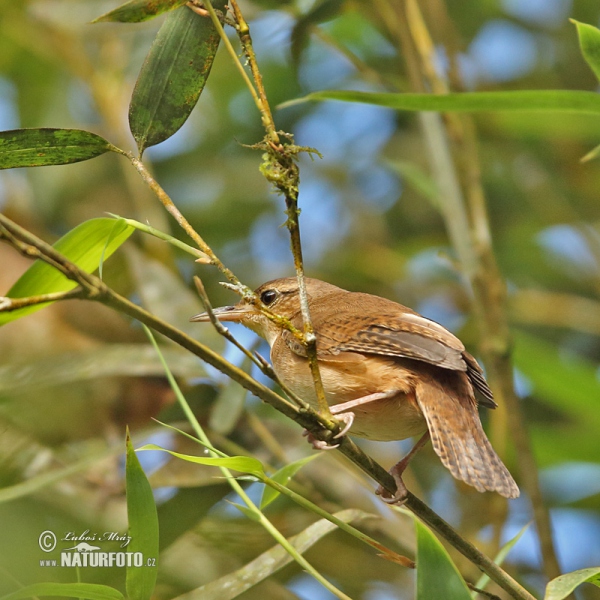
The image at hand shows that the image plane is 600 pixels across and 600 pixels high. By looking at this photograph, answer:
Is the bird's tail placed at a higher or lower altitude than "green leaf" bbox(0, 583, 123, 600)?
higher

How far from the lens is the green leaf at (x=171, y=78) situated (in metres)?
2.15

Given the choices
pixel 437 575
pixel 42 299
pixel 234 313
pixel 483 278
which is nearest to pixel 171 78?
pixel 42 299

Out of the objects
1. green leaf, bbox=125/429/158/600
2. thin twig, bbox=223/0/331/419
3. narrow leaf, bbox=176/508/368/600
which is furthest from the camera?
narrow leaf, bbox=176/508/368/600

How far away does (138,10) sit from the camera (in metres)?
1.99

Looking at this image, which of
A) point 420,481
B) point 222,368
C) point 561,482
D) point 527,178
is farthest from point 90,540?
point 527,178

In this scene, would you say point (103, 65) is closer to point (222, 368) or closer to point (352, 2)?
point (352, 2)

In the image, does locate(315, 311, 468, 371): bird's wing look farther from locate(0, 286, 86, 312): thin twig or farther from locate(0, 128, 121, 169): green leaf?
locate(0, 286, 86, 312): thin twig

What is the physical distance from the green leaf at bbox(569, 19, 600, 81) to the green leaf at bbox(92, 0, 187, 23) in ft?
3.84

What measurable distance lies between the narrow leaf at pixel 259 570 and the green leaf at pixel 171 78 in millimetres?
1373

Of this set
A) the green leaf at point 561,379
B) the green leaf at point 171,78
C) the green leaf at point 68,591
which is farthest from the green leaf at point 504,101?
the green leaf at point 561,379

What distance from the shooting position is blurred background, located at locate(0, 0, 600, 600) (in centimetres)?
364

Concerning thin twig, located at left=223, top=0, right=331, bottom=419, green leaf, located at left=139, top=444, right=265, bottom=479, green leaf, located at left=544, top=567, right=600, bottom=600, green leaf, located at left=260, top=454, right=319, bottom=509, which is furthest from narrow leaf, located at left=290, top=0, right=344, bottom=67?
green leaf, located at left=544, top=567, right=600, bottom=600

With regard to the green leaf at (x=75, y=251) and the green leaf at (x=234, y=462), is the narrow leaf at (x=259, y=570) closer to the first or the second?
the green leaf at (x=234, y=462)

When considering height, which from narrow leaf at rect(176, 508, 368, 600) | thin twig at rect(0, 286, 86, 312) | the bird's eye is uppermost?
the bird's eye
